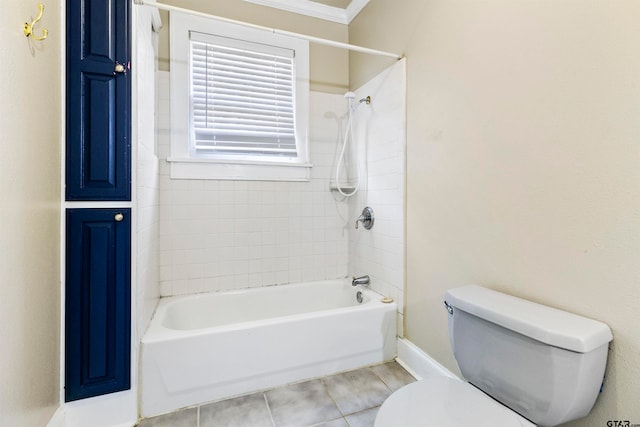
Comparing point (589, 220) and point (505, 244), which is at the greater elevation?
point (589, 220)

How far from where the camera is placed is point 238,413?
4.80 feet

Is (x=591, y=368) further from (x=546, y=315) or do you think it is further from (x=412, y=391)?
(x=412, y=391)

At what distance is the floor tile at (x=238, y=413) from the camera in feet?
4.58

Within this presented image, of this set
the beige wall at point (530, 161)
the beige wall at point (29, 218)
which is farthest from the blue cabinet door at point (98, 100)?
the beige wall at point (530, 161)

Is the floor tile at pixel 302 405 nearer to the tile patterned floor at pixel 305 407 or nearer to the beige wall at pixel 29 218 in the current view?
the tile patterned floor at pixel 305 407

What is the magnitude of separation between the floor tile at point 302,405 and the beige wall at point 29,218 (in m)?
0.95

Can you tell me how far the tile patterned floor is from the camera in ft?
4.60

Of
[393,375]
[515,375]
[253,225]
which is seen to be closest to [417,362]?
[393,375]

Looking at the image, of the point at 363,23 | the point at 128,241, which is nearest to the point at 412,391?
the point at 128,241

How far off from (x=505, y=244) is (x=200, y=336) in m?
1.51

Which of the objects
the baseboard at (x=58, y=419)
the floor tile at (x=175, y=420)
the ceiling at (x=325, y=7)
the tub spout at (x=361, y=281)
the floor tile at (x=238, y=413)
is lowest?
the floor tile at (x=175, y=420)

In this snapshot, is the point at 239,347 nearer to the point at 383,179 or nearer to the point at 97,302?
the point at 97,302

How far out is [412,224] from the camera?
70.1 inches

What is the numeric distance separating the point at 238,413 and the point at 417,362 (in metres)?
1.03
